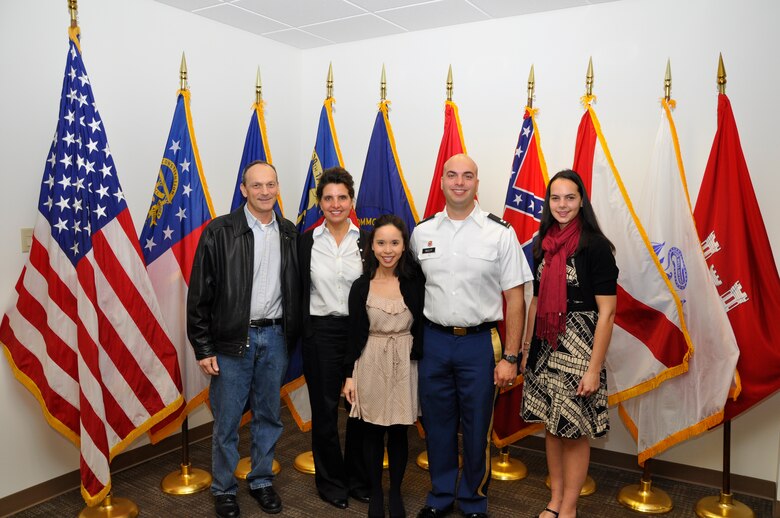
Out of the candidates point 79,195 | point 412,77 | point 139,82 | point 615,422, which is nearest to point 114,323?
point 79,195

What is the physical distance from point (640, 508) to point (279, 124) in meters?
3.45

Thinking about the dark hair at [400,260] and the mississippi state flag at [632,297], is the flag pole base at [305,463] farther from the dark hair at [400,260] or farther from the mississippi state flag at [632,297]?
the mississippi state flag at [632,297]

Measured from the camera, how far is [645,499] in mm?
3178

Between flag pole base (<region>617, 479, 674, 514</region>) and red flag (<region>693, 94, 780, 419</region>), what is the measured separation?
0.57m

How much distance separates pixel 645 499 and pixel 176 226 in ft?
9.31

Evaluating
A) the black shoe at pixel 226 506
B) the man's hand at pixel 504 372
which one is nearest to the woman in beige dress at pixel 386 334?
the man's hand at pixel 504 372

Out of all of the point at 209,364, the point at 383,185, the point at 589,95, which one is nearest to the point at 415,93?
the point at 383,185

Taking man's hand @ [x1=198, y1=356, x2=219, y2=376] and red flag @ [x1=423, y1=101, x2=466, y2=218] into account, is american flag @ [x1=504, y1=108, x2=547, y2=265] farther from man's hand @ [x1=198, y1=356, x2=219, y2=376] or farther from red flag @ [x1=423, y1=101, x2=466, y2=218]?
man's hand @ [x1=198, y1=356, x2=219, y2=376]

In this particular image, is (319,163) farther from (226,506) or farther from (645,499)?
(645,499)

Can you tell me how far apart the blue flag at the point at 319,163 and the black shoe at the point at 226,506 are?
1.58 metres

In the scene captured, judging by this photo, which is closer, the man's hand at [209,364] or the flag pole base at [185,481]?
the man's hand at [209,364]

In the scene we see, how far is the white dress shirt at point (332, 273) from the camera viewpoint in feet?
9.68

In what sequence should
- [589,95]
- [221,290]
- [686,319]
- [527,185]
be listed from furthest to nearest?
[527,185] < [589,95] < [686,319] < [221,290]

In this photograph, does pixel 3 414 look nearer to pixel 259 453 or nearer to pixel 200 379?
pixel 200 379
